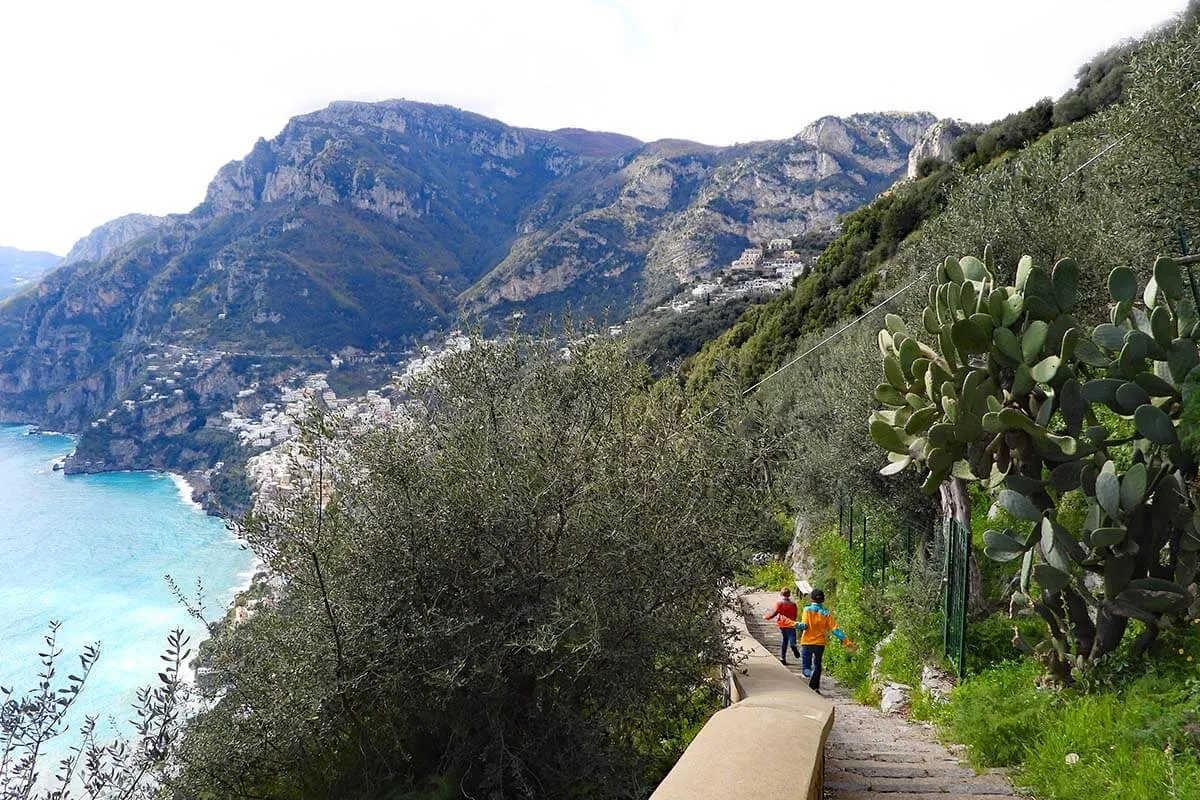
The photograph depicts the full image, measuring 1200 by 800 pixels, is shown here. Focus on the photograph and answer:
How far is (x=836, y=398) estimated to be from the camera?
14.9 meters

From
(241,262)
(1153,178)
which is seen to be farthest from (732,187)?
(1153,178)

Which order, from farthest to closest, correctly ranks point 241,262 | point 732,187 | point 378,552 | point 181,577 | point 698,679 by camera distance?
point 732,187
point 241,262
point 181,577
point 698,679
point 378,552

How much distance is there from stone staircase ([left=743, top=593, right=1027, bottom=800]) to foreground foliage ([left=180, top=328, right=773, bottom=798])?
1.27 meters

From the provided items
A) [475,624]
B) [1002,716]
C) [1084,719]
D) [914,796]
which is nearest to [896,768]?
[914,796]

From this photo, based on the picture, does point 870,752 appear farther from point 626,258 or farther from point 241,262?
point 241,262

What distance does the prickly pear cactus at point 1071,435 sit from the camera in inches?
195

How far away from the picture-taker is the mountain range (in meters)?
136

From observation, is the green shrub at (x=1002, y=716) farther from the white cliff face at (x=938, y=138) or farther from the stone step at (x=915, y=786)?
the white cliff face at (x=938, y=138)

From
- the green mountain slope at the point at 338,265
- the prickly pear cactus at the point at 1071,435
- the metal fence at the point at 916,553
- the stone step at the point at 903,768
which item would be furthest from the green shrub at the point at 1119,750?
the green mountain slope at the point at 338,265

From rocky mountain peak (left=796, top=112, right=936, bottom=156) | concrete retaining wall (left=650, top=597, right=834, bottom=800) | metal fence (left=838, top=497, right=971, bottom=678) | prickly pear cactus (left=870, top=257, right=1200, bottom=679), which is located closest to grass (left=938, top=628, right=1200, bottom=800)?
prickly pear cactus (left=870, top=257, right=1200, bottom=679)

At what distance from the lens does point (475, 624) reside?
5.31 meters

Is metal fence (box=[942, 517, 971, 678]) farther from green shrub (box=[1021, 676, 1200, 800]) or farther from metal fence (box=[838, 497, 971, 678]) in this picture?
green shrub (box=[1021, 676, 1200, 800])

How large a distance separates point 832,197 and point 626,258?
47.2m

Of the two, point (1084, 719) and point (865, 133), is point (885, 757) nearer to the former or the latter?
point (1084, 719)
